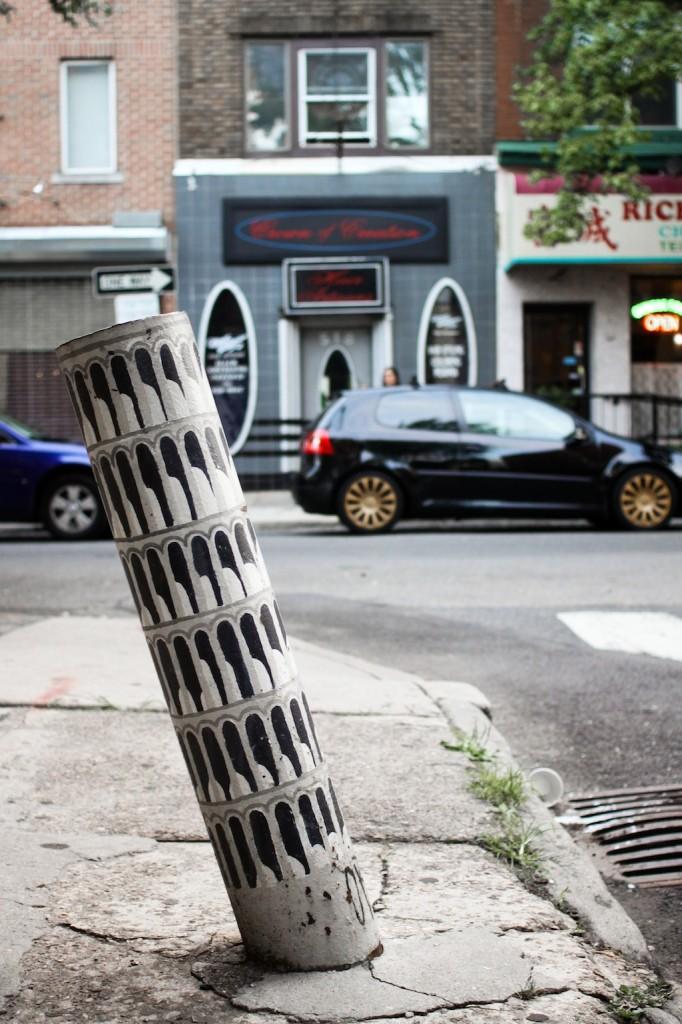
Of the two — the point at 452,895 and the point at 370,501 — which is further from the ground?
the point at 452,895

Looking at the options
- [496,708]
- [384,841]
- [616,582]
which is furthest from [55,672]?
[616,582]

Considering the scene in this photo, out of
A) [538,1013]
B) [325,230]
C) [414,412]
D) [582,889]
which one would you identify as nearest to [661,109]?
[325,230]

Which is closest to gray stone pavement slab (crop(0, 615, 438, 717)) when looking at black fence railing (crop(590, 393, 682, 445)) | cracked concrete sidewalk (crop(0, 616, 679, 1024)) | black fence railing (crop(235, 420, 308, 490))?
cracked concrete sidewalk (crop(0, 616, 679, 1024))

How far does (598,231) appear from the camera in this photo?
20062mm

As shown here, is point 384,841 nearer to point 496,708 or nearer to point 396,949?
point 396,949

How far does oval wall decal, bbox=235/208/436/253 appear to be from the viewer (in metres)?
21.0

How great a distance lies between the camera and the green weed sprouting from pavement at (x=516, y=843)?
11.9 ft

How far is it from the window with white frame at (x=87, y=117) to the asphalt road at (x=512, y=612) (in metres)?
8.93

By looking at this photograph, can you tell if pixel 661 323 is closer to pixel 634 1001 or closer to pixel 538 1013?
pixel 634 1001

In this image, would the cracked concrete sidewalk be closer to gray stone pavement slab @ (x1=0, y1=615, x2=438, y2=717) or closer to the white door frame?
gray stone pavement slab @ (x1=0, y1=615, x2=438, y2=717)

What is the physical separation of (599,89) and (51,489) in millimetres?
8942

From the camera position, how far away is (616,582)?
9.76 m

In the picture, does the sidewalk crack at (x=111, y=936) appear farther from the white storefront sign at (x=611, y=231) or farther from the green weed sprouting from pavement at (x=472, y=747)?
the white storefront sign at (x=611, y=231)

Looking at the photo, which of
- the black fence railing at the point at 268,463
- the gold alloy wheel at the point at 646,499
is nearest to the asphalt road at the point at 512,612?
the gold alloy wheel at the point at 646,499
